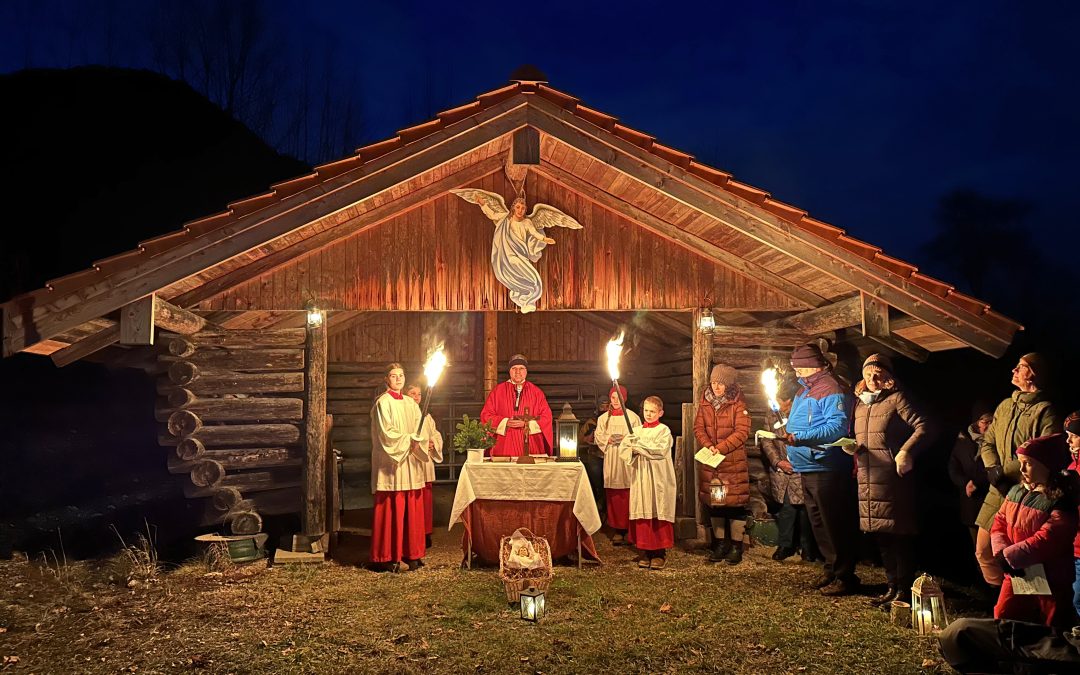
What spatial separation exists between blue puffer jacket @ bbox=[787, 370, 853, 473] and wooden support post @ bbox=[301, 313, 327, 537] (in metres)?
5.70

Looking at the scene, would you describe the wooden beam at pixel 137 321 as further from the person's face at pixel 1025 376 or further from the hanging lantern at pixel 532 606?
the person's face at pixel 1025 376

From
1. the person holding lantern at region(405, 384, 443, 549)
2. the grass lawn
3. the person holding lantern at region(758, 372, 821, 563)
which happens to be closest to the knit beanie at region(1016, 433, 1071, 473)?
the grass lawn

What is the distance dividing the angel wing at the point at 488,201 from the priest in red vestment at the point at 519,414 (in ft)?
6.71

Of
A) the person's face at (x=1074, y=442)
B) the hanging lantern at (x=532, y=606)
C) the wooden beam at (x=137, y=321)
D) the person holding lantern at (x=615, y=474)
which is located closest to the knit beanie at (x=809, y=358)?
the person's face at (x=1074, y=442)

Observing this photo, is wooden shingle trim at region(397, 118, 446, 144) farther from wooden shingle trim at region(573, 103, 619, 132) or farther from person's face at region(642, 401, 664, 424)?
person's face at region(642, 401, 664, 424)

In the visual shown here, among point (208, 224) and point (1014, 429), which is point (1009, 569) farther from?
point (208, 224)

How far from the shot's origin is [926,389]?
1625cm

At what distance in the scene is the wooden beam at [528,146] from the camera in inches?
307

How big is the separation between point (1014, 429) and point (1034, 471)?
119 cm

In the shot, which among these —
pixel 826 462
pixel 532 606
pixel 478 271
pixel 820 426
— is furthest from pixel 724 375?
pixel 532 606

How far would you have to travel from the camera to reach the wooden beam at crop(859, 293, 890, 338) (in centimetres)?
780

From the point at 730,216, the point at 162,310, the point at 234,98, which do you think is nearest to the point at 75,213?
the point at 234,98

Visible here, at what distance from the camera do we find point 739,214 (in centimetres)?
782

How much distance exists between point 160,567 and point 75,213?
22393mm
